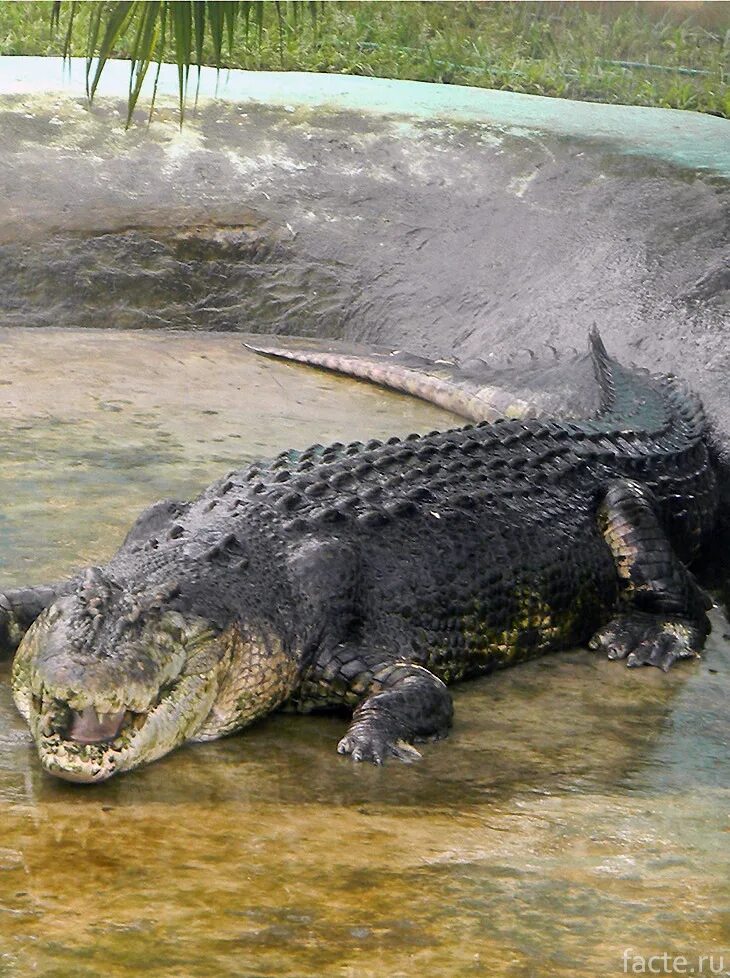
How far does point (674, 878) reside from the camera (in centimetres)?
276

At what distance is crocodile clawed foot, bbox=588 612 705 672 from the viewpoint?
4.15 meters

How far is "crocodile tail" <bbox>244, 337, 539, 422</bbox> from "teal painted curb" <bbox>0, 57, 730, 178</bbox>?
2.16 m

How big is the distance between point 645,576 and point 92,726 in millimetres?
2083

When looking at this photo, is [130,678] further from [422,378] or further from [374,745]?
[422,378]

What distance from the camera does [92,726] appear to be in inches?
115

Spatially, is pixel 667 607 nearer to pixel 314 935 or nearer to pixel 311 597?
pixel 311 597

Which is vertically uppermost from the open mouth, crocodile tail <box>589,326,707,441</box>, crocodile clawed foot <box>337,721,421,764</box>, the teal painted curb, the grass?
the grass

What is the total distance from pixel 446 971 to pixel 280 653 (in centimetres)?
124

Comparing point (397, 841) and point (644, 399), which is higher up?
Result: point (644, 399)

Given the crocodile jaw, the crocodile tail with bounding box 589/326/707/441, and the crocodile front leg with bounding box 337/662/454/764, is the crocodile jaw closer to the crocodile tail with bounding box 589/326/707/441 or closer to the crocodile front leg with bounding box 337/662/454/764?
the crocodile front leg with bounding box 337/662/454/764

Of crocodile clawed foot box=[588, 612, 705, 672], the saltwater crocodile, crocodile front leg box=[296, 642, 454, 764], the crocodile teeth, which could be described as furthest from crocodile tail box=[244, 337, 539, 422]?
the crocodile teeth

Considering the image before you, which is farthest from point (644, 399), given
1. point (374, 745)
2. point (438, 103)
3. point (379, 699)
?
point (438, 103)

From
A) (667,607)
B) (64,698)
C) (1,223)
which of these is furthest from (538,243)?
(64,698)

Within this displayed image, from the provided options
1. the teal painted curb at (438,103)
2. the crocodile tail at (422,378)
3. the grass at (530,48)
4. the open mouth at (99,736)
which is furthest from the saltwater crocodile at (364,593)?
the grass at (530,48)
